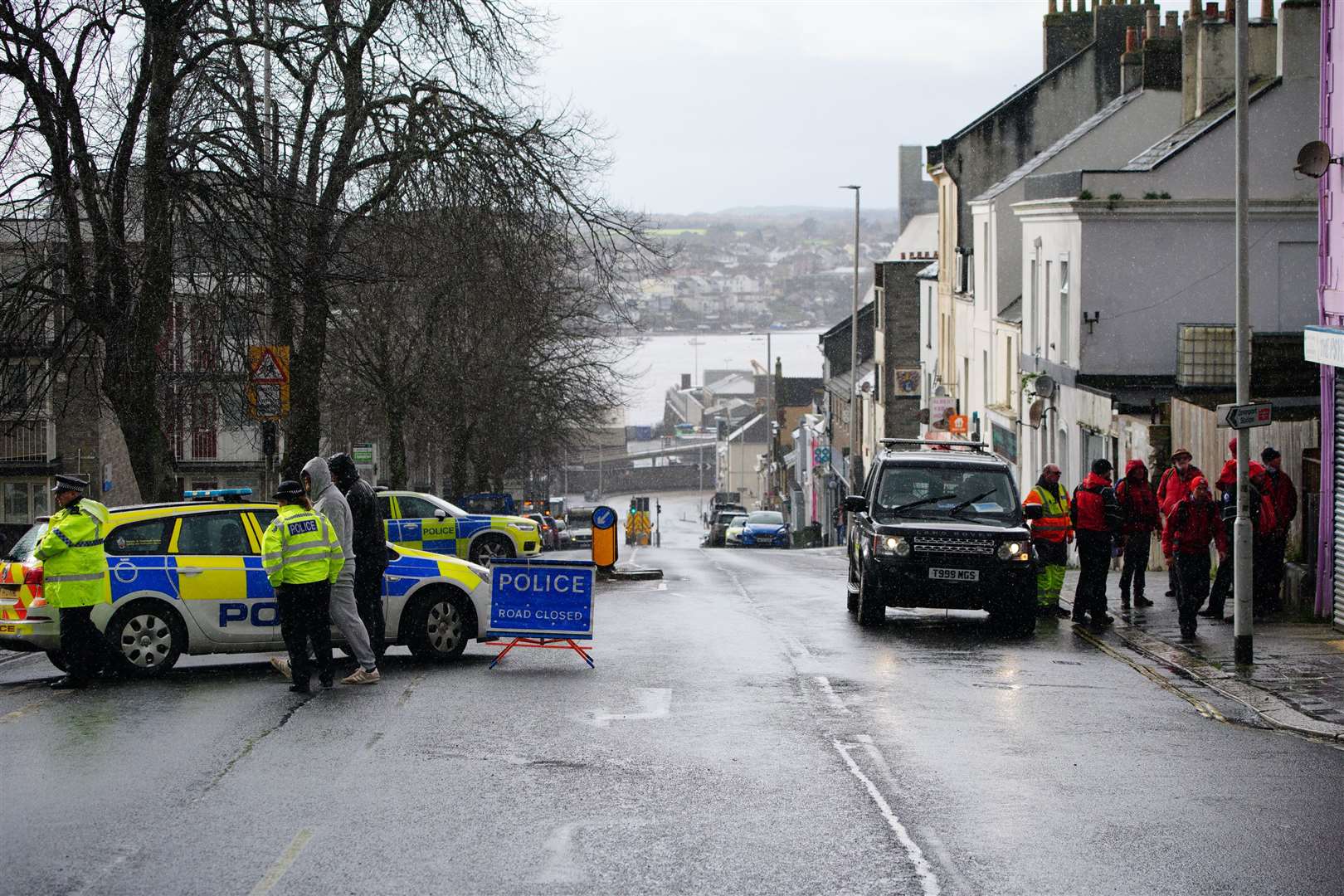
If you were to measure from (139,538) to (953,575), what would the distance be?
27.2ft

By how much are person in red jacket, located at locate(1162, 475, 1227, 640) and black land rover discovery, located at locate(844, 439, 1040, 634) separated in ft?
4.95

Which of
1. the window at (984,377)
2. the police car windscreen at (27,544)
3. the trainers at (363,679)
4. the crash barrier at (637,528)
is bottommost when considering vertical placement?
the crash barrier at (637,528)

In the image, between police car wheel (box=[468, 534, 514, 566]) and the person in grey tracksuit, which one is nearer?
the person in grey tracksuit

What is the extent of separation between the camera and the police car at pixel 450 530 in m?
28.2

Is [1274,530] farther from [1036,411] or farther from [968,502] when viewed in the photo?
[1036,411]

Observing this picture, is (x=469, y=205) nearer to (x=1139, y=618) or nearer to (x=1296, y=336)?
(x=1139, y=618)

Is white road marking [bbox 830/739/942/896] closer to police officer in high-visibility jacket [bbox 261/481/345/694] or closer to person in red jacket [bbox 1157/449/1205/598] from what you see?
police officer in high-visibility jacket [bbox 261/481/345/694]

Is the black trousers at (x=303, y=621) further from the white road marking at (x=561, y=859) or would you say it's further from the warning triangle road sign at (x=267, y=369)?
the warning triangle road sign at (x=267, y=369)

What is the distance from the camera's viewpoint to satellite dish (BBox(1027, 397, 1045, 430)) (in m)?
34.5

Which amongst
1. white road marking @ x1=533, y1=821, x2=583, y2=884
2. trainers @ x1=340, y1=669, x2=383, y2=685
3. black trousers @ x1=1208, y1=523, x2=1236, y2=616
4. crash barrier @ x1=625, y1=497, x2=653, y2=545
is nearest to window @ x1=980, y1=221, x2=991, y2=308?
black trousers @ x1=1208, y1=523, x2=1236, y2=616

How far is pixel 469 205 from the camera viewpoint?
23359mm

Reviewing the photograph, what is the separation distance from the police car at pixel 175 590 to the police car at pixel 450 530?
42.4 ft

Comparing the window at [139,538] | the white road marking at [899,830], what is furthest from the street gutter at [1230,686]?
the window at [139,538]

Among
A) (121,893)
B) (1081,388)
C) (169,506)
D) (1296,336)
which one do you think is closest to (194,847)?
(121,893)
